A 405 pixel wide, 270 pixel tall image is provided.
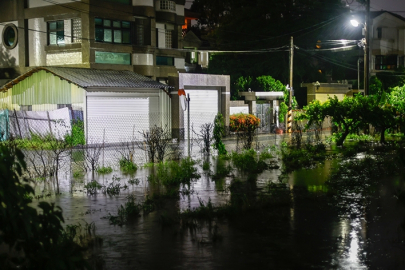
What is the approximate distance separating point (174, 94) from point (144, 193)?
69.9 ft

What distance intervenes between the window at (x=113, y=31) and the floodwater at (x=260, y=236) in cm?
2127

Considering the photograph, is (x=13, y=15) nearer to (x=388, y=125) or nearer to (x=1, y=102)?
(x=1, y=102)

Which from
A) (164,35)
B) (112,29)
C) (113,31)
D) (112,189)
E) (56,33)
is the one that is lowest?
(112,189)

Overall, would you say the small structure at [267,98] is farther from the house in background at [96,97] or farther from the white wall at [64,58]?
the white wall at [64,58]

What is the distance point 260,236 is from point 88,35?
2534cm

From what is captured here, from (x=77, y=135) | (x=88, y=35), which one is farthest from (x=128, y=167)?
(x=88, y=35)

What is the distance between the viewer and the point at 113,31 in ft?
111

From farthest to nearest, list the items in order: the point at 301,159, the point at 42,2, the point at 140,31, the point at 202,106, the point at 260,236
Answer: the point at 202,106, the point at 140,31, the point at 42,2, the point at 301,159, the point at 260,236

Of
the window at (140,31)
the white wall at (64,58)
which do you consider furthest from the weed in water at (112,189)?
the window at (140,31)

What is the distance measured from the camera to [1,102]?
106 feet

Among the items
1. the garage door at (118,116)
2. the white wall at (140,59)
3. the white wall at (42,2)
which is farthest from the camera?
the white wall at (140,59)

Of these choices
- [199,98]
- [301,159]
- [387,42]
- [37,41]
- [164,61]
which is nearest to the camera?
[301,159]

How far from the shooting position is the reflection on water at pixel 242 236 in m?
7.63

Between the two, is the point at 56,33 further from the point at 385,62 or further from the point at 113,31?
the point at 385,62
